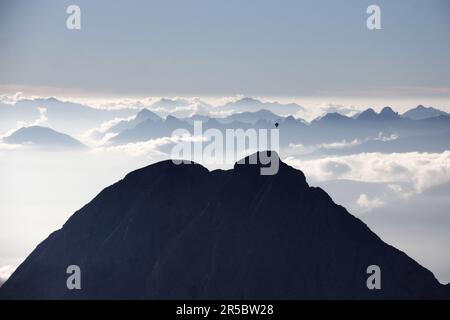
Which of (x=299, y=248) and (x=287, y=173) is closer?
(x=299, y=248)

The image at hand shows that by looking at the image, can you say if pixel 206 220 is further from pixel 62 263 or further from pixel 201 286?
pixel 62 263

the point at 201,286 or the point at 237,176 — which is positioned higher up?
the point at 237,176

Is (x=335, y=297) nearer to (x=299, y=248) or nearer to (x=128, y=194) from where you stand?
(x=299, y=248)
